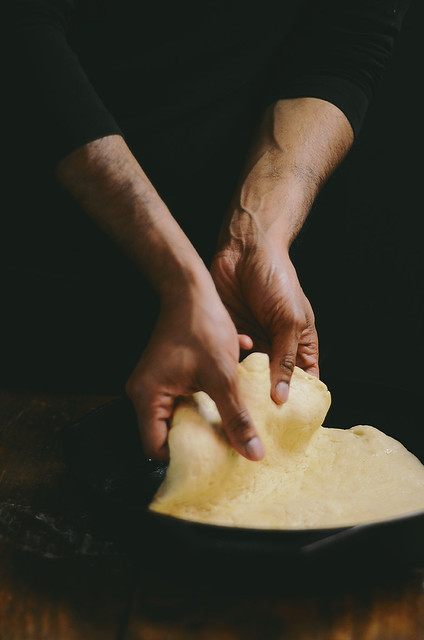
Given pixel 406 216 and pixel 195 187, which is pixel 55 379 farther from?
pixel 406 216

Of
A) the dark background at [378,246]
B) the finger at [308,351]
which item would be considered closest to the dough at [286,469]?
the finger at [308,351]

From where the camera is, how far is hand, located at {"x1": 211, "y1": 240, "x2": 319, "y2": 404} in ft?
3.08

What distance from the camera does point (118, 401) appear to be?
0.89 m

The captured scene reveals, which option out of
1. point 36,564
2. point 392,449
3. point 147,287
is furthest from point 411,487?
point 147,287

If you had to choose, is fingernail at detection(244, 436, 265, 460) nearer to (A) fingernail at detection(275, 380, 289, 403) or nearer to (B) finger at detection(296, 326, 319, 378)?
(A) fingernail at detection(275, 380, 289, 403)

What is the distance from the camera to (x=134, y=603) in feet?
2.15

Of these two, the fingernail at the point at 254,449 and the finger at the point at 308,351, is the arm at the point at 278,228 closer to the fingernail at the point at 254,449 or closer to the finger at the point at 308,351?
the finger at the point at 308,351

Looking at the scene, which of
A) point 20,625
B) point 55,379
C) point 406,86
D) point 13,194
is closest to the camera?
point 20,625

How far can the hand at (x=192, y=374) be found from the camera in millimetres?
754

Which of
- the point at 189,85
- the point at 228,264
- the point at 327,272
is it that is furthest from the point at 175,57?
the point at 327,272

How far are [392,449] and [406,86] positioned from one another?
3.81 feet

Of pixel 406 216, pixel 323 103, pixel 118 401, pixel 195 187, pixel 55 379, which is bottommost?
pixel 55 379

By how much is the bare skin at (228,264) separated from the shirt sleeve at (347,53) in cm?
3

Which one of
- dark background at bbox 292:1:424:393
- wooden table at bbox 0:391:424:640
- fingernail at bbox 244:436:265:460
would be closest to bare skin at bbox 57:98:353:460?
fingernail at bbox 244:436:265:460
